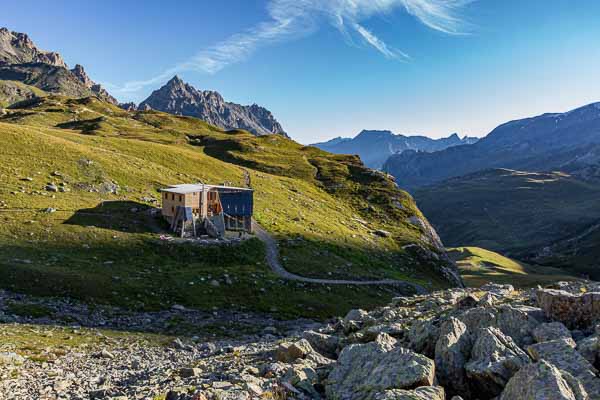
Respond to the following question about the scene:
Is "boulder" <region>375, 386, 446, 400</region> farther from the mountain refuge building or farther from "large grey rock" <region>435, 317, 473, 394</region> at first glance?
the mountain refuge building

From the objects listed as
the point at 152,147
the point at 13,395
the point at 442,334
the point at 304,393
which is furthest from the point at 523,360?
the point at 152,147

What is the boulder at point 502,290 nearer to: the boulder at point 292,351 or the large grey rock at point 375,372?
the boulder at point 292,351

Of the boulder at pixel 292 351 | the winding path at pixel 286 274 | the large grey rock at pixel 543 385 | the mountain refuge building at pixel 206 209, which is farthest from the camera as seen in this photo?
the mountain refuge building at pixel 206 209

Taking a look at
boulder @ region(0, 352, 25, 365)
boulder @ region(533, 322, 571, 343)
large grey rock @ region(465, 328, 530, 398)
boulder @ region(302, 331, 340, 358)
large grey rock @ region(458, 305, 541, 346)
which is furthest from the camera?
boulder @ region(302, 331, 340, 358)

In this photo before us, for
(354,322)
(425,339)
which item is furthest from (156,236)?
(425,339)

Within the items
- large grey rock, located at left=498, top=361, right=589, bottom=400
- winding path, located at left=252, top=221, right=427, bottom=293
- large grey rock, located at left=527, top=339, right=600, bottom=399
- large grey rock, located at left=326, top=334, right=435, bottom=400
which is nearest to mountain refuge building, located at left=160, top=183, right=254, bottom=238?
winding path, located at left=252, top=221, right=427, bottom=293

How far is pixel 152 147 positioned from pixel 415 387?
10253 centimetres

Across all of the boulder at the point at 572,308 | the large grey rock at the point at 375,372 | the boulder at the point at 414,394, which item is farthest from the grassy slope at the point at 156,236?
the boulder at the point at 414,394

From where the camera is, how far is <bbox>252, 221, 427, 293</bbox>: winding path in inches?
2279

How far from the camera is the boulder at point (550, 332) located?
54.2 ft

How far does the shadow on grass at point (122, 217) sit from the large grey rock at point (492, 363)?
5138cm

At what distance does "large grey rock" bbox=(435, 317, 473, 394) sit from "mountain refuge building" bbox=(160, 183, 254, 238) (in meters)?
49.9

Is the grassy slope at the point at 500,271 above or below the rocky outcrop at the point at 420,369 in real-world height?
below

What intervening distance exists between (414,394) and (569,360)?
5869mm
